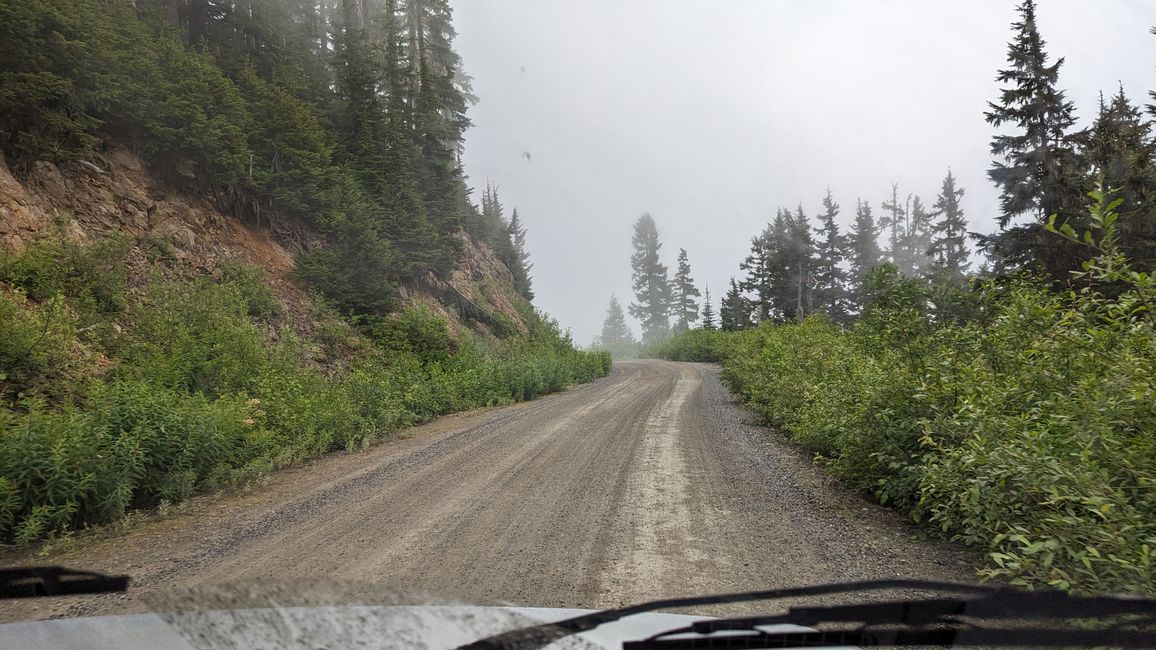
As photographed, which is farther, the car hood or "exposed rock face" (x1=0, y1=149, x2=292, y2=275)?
"exposed rock face" (x1=0, y1=149, x2=292, y2=275)

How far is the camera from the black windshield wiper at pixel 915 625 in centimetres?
177

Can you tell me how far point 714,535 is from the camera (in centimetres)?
421

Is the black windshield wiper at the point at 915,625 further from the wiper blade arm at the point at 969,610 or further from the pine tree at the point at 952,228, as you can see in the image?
the pine tree at the point at 952,228

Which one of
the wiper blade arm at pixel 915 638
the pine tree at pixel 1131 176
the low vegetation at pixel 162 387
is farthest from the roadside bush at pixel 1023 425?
the pine tree at pixel 1131 176

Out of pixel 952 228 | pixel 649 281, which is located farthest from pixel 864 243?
pixel 649 281

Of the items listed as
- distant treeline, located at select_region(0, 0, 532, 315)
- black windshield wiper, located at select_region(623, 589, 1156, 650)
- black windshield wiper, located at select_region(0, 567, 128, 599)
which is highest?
distant treeline, located at select_region(0, 0, 532, 315)

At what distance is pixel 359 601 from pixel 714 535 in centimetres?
275

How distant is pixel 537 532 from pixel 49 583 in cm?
303

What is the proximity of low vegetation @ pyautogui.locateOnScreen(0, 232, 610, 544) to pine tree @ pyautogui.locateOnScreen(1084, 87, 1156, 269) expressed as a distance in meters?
17.9

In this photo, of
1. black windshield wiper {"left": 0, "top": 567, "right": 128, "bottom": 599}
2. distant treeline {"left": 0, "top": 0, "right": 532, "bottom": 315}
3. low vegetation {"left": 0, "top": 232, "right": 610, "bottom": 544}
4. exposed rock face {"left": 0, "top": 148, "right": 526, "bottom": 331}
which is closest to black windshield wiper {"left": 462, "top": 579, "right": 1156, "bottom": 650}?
black windshield wiper {"left": 0, "top": 567, "right": 128, "bottom": 599}

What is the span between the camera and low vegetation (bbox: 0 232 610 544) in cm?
471

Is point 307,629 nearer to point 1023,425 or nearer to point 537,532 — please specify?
point 537,532

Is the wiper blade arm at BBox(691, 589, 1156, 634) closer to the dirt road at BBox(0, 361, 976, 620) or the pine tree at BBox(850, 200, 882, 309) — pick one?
the dirt road at BBox(0, 361, 976, 620)

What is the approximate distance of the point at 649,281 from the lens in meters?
77.7
